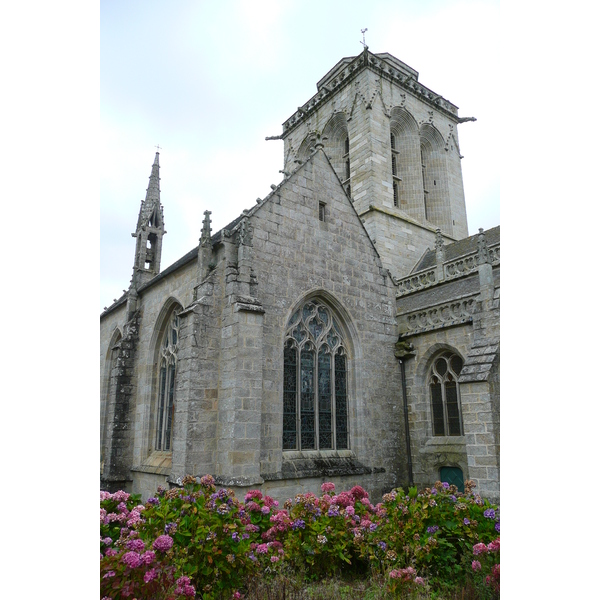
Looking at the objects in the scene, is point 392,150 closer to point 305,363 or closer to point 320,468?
point 305,363

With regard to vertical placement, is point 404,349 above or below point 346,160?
below

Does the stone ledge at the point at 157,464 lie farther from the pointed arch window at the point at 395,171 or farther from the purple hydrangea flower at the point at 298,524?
the pointed arch window at the point at 395,171

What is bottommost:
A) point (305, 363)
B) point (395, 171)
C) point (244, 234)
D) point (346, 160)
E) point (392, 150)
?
point (305, 363)

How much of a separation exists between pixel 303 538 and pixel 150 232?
1701cm

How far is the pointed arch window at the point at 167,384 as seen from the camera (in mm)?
12547

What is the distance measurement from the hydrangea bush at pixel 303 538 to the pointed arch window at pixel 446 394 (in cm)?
628

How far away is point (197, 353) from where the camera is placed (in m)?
9.74

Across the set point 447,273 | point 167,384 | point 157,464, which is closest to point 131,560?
point 157,464

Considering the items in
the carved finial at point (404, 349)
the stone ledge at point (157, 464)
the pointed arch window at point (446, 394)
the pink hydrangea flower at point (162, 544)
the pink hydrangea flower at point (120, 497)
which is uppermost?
the carved finial at point (404, 349)

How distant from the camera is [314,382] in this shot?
11508mm

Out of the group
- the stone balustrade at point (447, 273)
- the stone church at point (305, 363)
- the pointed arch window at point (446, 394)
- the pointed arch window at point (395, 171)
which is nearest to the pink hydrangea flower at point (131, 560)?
the stone church at point (305, 363)

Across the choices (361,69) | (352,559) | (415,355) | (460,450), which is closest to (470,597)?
(352,559)

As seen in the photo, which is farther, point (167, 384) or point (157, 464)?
point (167, 384)

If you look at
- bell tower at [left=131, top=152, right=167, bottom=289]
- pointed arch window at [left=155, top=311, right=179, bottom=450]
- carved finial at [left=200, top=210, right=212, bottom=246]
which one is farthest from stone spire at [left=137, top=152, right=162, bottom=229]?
carved finial at [left=200, top=210, right=212, bottom=246]
